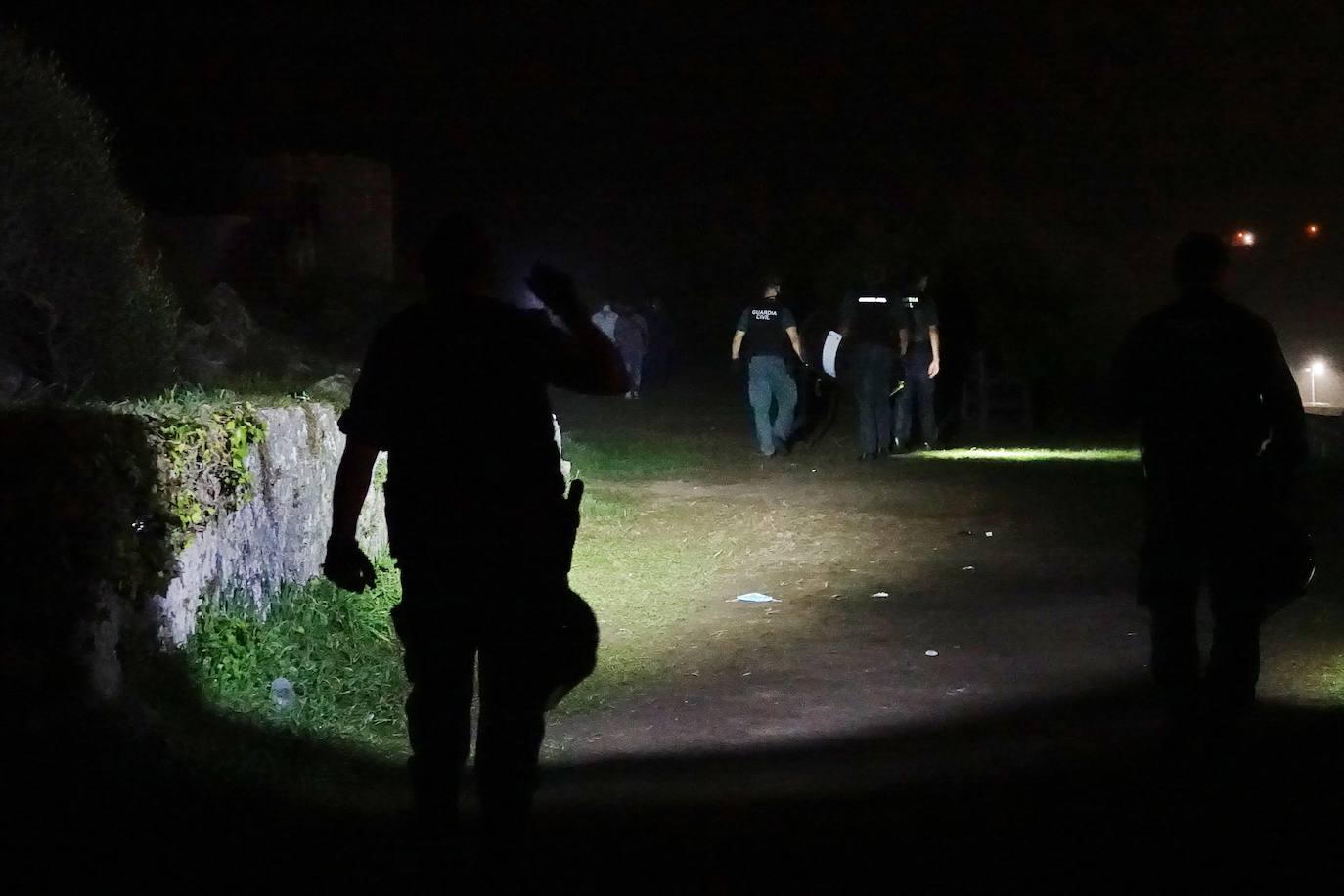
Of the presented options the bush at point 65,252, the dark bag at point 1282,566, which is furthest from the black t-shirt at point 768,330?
the dark bag at point 1282,566

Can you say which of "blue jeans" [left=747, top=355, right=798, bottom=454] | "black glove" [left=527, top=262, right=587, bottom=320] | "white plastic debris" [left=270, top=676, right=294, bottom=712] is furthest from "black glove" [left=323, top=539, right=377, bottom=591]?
"blue jeans" [left=747, top=355, right=798, bottom=454]

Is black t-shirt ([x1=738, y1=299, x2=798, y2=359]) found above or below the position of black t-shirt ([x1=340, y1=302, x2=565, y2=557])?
above

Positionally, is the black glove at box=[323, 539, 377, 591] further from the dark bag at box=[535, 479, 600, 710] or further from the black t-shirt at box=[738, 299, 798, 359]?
the black t-shirt at box=[738, 299, 798, 359]

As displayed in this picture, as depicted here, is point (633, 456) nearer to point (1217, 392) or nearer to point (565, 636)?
point (1217, 392)

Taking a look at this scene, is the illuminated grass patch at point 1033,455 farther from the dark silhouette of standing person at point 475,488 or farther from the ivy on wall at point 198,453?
the dark silhouette of standing person at point 475,488

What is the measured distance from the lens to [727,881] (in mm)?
4207

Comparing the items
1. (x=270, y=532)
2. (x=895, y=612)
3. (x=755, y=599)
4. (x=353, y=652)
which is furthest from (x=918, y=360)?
(x=270, y=532)

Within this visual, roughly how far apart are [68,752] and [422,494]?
1.91 m

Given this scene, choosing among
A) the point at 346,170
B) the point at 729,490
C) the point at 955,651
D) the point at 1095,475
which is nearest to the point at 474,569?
the point at 955,651

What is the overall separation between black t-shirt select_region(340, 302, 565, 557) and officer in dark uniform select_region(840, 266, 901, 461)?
11.6 m

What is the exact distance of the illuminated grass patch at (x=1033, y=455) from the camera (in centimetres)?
1645

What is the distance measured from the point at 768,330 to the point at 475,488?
12054mm

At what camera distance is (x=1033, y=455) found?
17.1 metres

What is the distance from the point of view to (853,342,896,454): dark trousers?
50.6 feet
